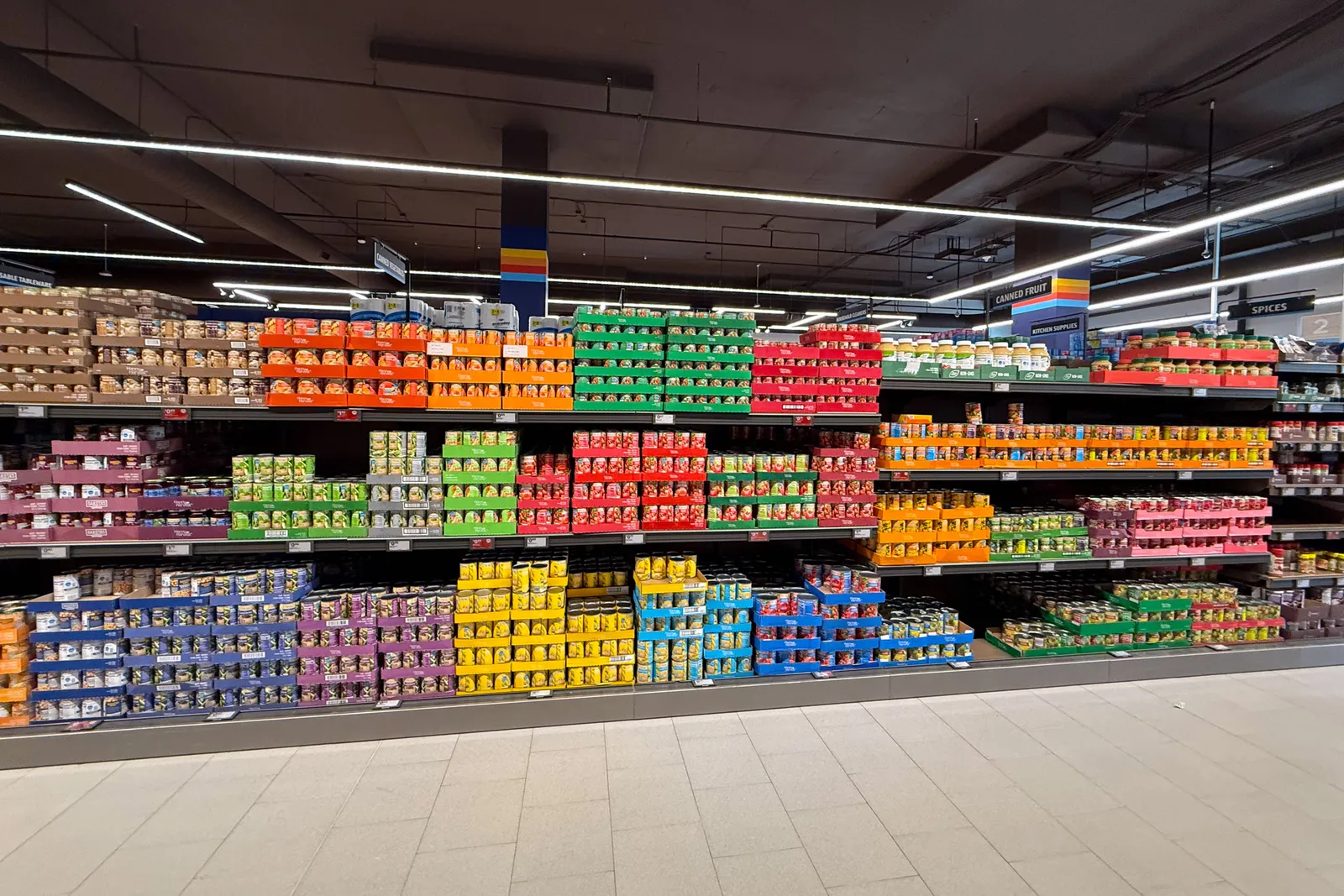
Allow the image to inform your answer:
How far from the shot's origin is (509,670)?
9.97 feet

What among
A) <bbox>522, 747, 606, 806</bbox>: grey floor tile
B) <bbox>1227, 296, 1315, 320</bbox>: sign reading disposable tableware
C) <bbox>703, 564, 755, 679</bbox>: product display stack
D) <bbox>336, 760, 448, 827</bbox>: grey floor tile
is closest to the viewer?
<bbox>336, 760, 448, 827</bbox>: grey floor tile

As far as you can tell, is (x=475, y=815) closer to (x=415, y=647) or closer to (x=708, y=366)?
(x=415, y=647)

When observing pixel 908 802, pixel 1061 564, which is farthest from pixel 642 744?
pixel 1061 564

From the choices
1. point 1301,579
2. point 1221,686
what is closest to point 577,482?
point 1221,686

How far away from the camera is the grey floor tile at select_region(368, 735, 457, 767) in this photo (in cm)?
268

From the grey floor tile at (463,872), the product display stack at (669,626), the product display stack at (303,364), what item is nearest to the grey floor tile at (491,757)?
the grey floor tile at (463,872)

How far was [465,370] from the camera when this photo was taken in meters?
2.95

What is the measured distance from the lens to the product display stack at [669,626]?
313 centimetres

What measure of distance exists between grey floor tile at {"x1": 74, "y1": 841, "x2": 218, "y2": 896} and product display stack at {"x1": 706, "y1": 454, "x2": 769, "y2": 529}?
8.15ft

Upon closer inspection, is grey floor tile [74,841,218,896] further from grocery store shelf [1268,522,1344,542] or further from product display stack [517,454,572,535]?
grocery store shelf [1268,522,1344,542]

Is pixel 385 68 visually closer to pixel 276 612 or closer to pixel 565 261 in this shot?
pixel 276 612

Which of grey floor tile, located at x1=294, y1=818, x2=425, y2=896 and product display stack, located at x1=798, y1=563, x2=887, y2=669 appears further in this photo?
product display stack, located at x1=798, y1=563, x2=887, y2=669

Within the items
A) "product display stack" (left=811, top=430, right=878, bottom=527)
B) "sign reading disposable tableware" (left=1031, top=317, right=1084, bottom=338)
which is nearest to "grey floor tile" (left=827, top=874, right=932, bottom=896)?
"product display stack" (left=811, top=430, right=878, bottom=527)

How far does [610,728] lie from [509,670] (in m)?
0.61
